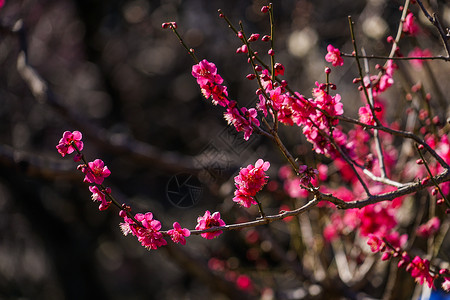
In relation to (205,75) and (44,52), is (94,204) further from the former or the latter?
(205,75)

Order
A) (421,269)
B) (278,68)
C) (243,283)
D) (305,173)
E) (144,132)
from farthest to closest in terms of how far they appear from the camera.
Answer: (144,132)
(243,283)
(421,269)
(278,68)
(305,173)

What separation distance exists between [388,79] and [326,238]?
72.6 inches

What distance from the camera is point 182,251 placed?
10.6ft

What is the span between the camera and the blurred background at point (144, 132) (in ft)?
11.9

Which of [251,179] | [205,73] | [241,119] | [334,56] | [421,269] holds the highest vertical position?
[334,56]

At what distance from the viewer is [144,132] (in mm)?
7105

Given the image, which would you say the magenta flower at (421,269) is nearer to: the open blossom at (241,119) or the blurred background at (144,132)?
the open blossom at (241,119)

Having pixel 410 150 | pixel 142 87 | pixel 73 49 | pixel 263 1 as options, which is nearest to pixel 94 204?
pixel 142 87

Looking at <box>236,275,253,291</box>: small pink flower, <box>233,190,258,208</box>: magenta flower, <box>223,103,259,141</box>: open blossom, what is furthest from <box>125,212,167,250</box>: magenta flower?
<box>236,275,253,291</box>: small pink flower

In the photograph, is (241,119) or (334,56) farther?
(334,56)

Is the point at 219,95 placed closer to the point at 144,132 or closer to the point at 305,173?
the point at 305,173

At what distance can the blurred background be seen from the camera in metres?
3.63

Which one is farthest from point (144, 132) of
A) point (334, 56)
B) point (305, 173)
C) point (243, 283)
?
point (305, 173)

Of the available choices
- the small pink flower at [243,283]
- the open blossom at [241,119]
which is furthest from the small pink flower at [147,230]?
the small pink flower at [243,283]
